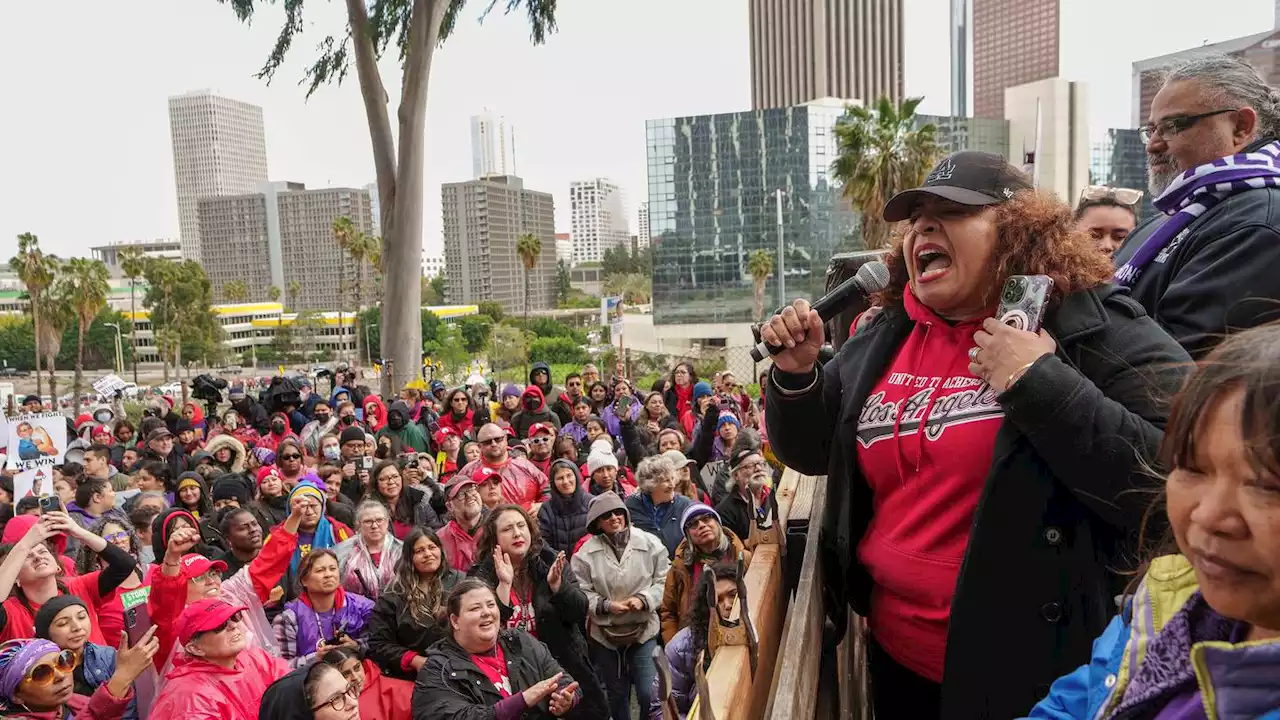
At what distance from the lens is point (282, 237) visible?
141625 millimetres

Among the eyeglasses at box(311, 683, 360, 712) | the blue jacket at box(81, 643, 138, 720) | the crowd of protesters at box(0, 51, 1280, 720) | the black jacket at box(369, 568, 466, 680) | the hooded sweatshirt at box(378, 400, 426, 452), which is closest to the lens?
the crowd of protesters at box(0, 51, 1280, 720)

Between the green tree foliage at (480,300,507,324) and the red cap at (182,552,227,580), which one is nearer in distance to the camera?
the red cap at (182,552,227,580)

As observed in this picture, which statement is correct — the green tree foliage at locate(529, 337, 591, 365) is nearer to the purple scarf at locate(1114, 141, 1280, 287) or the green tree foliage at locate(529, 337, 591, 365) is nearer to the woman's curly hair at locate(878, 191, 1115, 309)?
the purple scarf at locate(1114, 141, 1280, 287)

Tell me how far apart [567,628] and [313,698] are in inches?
66.7

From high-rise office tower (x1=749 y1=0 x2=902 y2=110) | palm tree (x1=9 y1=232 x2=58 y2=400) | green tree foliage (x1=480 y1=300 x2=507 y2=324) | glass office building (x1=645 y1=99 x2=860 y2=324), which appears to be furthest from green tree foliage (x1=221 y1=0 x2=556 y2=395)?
high-rise office tower (x1=749 y1=0 x2=902 y2=110)

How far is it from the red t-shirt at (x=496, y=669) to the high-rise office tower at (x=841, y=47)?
104 meters

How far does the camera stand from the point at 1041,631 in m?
1.49

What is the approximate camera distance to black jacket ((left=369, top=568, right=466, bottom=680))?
162 inches

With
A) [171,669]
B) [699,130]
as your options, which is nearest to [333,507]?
[171,669]

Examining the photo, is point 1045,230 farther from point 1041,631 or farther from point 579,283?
point 579,283

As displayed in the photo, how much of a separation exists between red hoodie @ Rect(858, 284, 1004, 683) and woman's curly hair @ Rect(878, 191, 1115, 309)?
0.16m

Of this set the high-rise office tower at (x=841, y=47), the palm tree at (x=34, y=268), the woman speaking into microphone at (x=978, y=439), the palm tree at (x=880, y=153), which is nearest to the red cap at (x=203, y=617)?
the woman speaking into microphone at (x=978, y=439)

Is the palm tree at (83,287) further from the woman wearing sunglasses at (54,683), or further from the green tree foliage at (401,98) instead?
the woman wearing sunglasses at (54,683)

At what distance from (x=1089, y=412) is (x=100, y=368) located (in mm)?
108967
